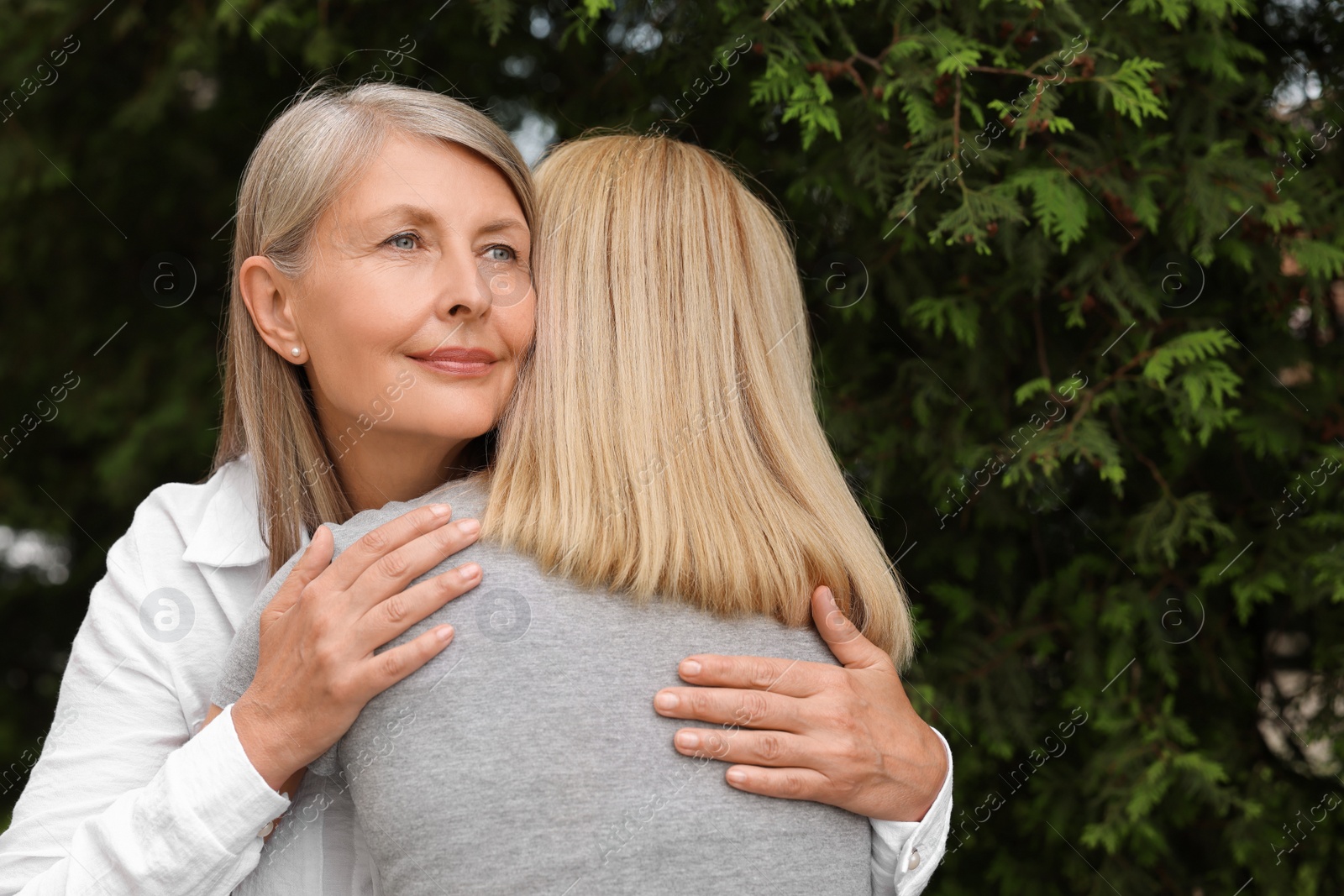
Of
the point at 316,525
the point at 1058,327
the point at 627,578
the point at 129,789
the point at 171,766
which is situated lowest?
the point at 129,789

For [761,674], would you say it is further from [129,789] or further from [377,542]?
[129,789]

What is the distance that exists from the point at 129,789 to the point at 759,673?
117cm

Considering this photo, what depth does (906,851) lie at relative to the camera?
6.54 ft

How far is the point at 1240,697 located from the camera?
3.07 meters

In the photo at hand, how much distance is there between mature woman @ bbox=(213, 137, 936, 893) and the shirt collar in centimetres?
35

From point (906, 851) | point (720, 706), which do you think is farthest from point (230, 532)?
point (906, 851)

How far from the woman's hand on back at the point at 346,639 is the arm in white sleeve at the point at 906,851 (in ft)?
3.01

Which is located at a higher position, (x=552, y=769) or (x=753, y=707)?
(x=753, y=707)

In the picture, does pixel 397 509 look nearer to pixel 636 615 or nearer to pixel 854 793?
pixel 636 615

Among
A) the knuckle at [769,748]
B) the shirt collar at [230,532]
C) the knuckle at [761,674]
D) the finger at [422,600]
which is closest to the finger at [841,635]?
the knuckle at [761,674]

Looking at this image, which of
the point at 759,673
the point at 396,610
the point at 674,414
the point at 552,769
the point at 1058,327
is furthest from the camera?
the point at 1058,327

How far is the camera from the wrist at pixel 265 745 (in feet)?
5.69

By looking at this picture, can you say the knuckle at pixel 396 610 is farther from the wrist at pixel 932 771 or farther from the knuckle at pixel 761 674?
the wrist at pixel 932 771

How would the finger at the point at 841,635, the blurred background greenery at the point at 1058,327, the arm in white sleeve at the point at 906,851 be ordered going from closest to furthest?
the finger at the point at 841,635 < the arm in white sleeve at the point at 906,851 < the blurred background greenery at the point at 1058,327
